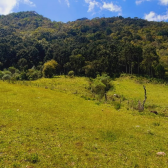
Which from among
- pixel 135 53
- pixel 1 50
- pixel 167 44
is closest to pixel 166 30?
pixel 167 44

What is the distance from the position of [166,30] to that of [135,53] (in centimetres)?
11681

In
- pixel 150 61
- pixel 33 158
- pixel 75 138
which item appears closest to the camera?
pixel 33 158

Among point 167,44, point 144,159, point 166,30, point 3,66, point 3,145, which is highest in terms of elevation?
point 166,30

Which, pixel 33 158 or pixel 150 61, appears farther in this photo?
pixel 150 61

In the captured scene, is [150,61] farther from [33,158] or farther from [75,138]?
[33,158]

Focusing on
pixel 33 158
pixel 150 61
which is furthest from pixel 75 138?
pixel 150 61

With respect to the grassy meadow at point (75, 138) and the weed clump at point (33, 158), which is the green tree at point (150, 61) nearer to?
the grassy meadow at point (75, 138)

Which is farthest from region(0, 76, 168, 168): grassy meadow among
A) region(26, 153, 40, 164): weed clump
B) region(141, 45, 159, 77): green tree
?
region(141, 45, 159, 77): green tree

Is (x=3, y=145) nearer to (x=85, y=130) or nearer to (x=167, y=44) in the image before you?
(x=85, y=130)

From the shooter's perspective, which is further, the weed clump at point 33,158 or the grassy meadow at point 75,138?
the grassy meadow at point 75,138

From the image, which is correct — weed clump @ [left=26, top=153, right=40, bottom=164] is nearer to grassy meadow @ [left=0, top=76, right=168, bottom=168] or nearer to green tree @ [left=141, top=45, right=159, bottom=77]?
grassy meadow @ [left=0, top=76, right=168, bottom=168]

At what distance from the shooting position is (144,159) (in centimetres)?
1294

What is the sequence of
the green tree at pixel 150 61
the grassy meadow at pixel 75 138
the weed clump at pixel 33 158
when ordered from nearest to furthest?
1. the weed clump at pixel 33 158
2. the grassy meadow at pixel 75 138
3. the green tree at pixel 150 61

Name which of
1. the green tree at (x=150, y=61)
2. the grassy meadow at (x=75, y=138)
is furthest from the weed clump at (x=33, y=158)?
the green tree at (x=150, y=61)
